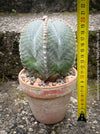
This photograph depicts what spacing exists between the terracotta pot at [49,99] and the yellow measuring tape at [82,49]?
0.26ft

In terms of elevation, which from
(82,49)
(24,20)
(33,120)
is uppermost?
(24,20)

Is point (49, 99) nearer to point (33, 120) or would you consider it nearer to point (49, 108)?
point (49, 108)

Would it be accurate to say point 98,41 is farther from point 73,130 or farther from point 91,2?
point 73,130

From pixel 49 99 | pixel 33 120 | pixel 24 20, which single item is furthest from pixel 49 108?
pixel 24 20

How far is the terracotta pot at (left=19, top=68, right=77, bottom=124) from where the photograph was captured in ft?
4.23

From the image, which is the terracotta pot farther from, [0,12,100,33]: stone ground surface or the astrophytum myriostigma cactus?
[0,12,100,33]: stone ground surface

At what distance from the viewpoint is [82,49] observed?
1297mm

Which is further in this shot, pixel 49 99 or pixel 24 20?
pixel 24 20

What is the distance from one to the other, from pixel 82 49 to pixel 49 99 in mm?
498

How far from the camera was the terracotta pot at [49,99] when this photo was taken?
1.29 meters

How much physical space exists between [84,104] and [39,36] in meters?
0.74

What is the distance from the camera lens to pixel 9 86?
2146mm

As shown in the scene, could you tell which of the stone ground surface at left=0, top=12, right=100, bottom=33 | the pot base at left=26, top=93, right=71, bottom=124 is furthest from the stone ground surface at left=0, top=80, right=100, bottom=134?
the stone ground surface at left=0, top=12, right=100, bottom=33

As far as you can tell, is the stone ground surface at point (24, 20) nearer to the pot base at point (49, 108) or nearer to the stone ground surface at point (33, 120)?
the stone ground surface at point (33, 120)
